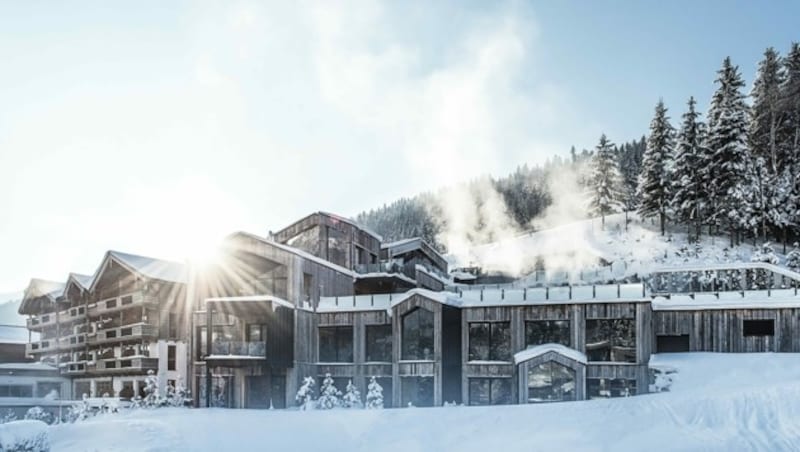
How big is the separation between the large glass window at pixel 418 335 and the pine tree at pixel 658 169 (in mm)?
33198

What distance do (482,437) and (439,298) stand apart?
11.5 metres

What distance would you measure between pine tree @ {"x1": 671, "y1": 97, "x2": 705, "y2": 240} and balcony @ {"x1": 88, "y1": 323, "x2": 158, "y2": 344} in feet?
128

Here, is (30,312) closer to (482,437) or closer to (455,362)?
(455,362)

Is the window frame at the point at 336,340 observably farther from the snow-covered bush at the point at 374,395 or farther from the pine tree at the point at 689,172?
the pine tree at the point at 689,172

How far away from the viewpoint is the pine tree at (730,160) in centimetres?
4659

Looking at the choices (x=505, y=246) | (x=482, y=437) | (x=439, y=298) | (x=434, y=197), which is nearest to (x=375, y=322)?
(x=439, y=298)

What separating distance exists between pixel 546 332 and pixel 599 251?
2994 centimetres

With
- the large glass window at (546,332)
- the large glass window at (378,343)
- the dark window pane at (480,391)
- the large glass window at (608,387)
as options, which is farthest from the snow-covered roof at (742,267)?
the large glass window at (378,343)

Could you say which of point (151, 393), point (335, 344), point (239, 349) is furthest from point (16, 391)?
point (335, 344)

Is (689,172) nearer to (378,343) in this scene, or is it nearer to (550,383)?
(550,383)

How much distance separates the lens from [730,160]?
4709 centimetres

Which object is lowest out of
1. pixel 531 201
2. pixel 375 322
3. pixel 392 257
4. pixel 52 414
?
pixel 52 414

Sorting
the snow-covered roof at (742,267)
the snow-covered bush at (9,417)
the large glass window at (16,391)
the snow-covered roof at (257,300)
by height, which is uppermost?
the snow-covered roof at (742,267)

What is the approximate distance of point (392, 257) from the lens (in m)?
40.2
